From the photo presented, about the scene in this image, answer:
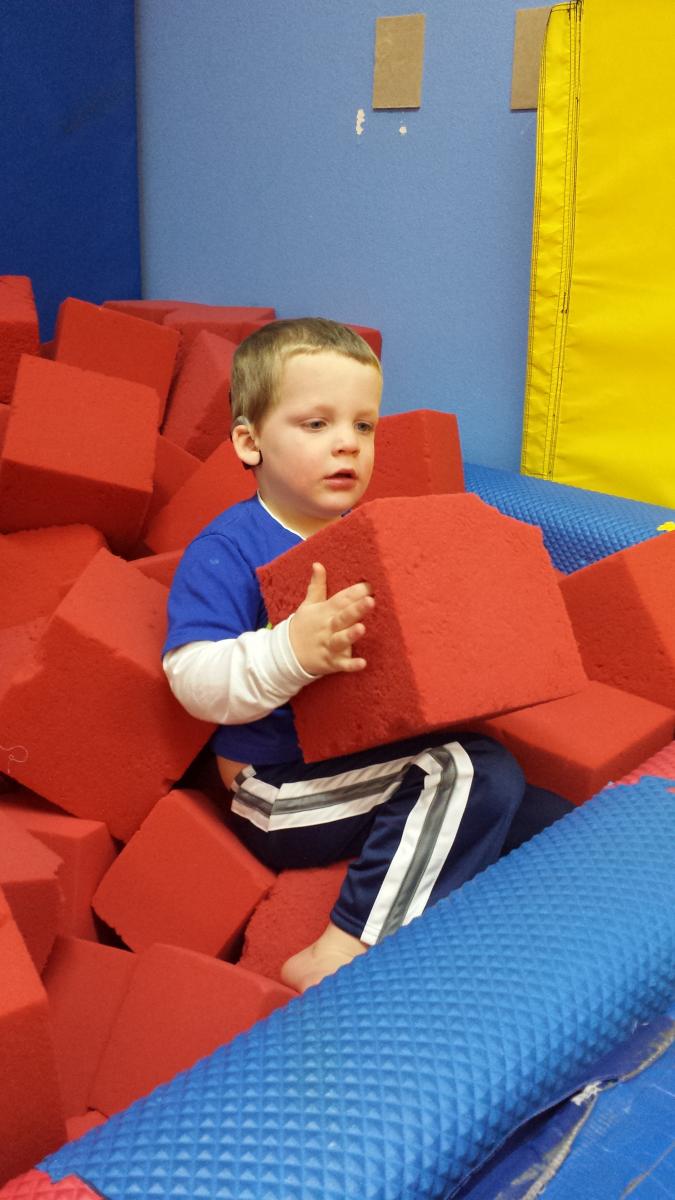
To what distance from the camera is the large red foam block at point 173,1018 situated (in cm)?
84

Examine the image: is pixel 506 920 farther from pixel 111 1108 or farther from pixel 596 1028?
pixel 111 1108

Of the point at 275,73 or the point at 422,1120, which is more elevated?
the point at 275,73

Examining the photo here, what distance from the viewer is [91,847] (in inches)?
42.0

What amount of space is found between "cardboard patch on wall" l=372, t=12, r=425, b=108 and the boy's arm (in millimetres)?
1569

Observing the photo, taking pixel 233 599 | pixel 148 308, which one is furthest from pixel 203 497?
pixel 148 308

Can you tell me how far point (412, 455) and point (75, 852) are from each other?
0.77 m

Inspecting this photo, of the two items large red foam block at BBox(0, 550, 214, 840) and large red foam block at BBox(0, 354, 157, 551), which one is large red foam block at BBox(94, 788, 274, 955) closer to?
large red foam block at BBox(0, 550, 214, 840)

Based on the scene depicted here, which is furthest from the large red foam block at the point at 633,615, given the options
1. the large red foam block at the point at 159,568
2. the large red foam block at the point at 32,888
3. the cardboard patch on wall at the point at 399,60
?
the cardboard patch on wall at the point at 399,60

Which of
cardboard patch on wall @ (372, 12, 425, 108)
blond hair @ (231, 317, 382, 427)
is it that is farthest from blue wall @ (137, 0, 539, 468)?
blond hair @ (231, 317, 382, 427)

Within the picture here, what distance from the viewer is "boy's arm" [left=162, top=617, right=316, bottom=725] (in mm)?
932

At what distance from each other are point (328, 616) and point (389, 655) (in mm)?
67

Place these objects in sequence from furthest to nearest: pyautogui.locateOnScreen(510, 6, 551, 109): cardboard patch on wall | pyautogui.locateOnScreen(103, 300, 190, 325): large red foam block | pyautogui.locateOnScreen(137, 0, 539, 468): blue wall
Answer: pyautogui.locateOnScreen(103, 300, 190, 325): large red foam block, pyautogui.locateOnScreen(137, 0, 539, 468): blue wall, pyautogui.locateOnScreen(510, 6, 551, 109): cardboard patch on wall

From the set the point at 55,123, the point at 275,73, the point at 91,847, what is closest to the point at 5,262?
the point at 55,123

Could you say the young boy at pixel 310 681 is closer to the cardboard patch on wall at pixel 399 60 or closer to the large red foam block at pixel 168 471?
the large red foam block at pixel 168 471
